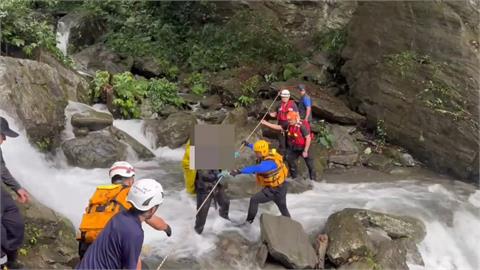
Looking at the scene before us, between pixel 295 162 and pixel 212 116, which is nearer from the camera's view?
pixel 295 162

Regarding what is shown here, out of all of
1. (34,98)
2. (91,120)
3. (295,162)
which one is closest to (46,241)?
(34,98)

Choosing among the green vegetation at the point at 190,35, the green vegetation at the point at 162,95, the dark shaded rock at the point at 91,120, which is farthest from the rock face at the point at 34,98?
the green vegetation at the point at 190,35

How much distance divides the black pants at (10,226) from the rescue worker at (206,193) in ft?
9.05

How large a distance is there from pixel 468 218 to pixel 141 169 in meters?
7.30

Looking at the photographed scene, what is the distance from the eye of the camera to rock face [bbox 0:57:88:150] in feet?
33.7

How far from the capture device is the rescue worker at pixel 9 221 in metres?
5.74

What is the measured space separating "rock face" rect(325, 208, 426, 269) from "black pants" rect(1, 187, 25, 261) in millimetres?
4644

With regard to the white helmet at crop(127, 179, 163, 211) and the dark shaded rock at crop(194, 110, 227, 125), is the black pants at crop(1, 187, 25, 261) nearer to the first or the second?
the white helmet at crop(127, 179, 163, 211)

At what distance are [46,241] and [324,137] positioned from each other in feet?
26.2

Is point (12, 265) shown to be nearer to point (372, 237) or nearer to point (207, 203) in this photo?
point (207, 203)

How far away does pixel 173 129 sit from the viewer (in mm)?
12992

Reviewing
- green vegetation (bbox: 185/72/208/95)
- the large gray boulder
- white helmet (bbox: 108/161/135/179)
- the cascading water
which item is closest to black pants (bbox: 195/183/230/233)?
white helmet (bbox: 108/161/135/179)

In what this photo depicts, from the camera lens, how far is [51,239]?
23.1 ft

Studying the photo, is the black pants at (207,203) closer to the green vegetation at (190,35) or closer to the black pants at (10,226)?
the black pants at (10,226)
